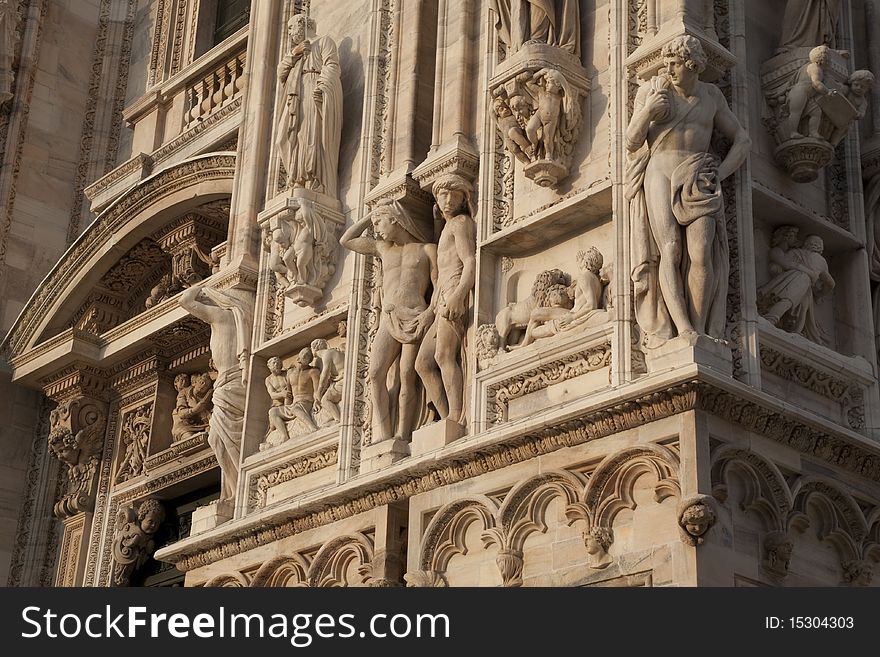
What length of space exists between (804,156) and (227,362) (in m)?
5.65

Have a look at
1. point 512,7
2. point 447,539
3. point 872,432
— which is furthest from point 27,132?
point 872,432

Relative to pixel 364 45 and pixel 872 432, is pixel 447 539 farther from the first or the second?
pixel 364 45

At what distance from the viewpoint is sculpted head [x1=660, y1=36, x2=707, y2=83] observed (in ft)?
37.6

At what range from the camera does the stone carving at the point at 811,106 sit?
39.5ft

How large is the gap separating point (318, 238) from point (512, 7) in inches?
108

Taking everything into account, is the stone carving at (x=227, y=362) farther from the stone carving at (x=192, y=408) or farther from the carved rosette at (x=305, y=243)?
the stone carving at (x=192, y=408)

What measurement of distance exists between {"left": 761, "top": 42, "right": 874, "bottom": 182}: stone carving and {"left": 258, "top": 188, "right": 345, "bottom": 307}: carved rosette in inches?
159

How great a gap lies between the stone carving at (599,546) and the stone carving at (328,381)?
11.5 feet

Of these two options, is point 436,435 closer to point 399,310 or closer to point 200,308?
point 399,310

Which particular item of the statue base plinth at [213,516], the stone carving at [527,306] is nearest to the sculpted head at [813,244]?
the stone carving at [527,306]

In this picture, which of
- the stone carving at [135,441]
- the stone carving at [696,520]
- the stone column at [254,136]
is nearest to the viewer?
the stone carving at [696,520]

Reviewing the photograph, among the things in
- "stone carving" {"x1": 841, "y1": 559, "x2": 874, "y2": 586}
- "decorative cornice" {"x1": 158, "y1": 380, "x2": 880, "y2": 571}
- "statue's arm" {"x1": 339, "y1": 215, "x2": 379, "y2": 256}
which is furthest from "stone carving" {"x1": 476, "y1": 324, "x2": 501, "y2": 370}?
"stone carving" {"x1": 841, "y1": 559, "x2": 874, "y2": 586}

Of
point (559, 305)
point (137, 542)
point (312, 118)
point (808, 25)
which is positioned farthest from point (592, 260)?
point (137, 542)

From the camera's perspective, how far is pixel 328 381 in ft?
45.8
